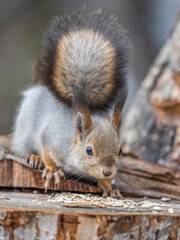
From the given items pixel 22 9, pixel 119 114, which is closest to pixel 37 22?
pixel 22 9

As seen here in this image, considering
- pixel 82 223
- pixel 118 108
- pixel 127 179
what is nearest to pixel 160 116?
pixel 127 179

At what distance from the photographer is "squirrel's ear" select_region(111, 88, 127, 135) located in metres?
1.90

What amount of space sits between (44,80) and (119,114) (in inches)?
16.9

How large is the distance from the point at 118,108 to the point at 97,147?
0.76 ft

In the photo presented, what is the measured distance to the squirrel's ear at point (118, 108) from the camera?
190 cm

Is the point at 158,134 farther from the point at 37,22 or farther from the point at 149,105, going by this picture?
the point at 37,22

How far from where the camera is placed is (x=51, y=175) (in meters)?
1.90

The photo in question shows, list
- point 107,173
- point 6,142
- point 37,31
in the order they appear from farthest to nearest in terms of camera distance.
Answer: point 37,31, point 6,142, point 107,173

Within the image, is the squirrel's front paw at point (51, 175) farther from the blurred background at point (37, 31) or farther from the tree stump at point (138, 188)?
the blurred background at point (37, 31)

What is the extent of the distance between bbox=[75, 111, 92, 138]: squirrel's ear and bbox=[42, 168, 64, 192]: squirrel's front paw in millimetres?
196

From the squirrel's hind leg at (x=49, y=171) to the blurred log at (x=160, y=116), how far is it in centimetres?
61

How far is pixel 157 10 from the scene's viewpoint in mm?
4754

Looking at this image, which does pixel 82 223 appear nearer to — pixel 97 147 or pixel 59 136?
pixel 97 147

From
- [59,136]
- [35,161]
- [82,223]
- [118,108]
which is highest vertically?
[118,108]
